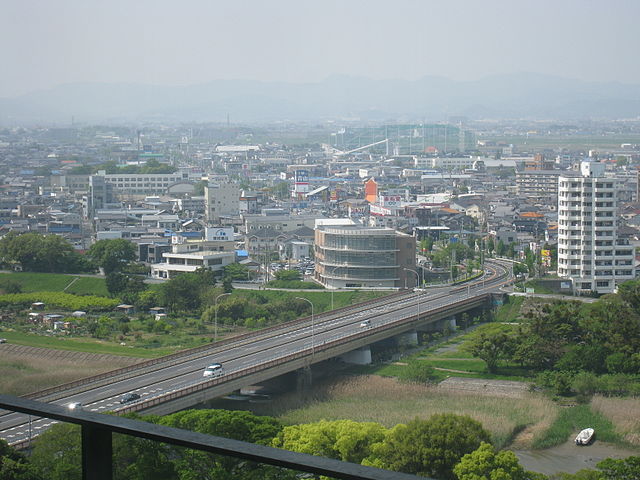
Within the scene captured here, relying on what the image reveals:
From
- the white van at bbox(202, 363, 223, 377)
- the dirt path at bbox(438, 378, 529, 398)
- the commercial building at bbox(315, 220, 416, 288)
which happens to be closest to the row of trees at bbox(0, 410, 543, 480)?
the white van at bbox(202, 363, 223, 377)

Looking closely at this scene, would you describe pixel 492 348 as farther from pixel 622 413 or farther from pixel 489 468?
pixel 489 468

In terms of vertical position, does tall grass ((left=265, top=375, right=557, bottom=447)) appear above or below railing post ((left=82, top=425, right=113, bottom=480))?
below

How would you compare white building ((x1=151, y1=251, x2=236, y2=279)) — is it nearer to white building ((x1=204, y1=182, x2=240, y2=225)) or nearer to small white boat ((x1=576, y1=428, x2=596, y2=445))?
white building ((x1=204, y1=182, x2=240, y2=225))

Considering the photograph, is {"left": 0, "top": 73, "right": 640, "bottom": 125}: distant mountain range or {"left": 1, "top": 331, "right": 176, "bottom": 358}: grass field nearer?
{"left": 1, "top": 331, "right": 176, "bottom": 358}: grass field

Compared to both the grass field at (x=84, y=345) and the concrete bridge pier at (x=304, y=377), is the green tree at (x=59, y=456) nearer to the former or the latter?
the concrete bridge pier at (x=304, y=377)

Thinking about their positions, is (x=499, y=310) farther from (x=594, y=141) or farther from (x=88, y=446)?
(x=594, y=141)

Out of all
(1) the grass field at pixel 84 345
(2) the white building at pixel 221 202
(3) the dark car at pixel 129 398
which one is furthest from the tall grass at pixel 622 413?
(2) the white building at pixel 221 202

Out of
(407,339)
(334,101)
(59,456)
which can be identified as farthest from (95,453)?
(334,101)

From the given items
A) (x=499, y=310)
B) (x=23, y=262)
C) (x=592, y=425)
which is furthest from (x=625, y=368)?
(x=23, y=262)
